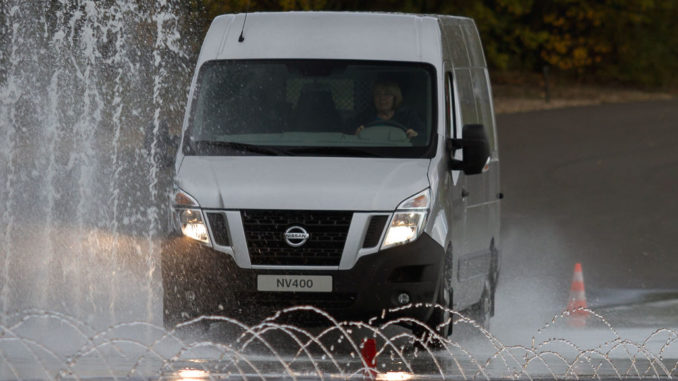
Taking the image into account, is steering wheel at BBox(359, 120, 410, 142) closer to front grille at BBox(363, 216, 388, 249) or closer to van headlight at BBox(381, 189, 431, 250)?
van headlight at BBox(381, 189, 431, 250)

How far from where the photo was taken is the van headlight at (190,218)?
10.1 metres

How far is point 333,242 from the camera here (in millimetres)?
10055

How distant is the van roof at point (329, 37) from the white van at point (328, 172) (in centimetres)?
1

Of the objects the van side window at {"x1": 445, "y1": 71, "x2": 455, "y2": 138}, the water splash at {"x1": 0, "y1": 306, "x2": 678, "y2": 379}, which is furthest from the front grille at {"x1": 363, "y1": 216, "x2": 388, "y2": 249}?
the van side window at {"x1": 445, "y1": 71, "x2": 455, "y2": 138}

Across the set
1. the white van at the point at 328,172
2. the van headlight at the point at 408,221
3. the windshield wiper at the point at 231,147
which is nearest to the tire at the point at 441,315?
the white van at the point at 328,172

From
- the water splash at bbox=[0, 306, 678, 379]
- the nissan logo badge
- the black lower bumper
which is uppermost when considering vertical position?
the nissan logo badge

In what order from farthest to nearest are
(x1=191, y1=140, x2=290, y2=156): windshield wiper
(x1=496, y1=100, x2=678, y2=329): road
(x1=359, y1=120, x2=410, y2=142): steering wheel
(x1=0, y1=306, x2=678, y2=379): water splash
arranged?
1. (x1=496, y1=100, x2=678, y2=329): road
2. (x1=359, y1=120, x2=410, y2=142): steering wheel
3. (x1=191, y1=140, x2=290, y2=156): windshield wiper
4. (x1=0, y1=306, x2=678, y2=379): water splash

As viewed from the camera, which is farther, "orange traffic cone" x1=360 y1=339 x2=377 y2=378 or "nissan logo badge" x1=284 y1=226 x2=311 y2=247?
"nissan logo badge" x1=284 y1=226 x2=311 y2=247

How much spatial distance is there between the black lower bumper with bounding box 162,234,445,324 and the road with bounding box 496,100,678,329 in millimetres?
2915

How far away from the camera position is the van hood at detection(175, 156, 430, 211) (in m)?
9.98

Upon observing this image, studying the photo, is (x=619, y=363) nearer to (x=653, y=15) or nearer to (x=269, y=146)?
(x=269, y=146)

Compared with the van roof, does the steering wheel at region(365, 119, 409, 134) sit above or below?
below

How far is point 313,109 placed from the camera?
35.6 ft

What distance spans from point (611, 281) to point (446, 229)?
5.33m
